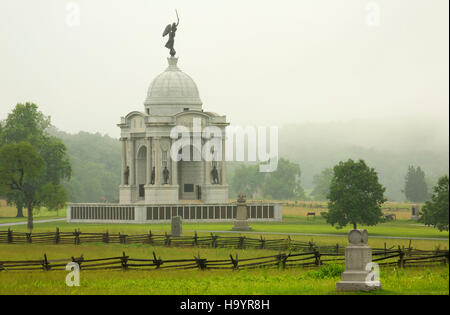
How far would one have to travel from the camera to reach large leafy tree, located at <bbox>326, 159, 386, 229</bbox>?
8162 cm

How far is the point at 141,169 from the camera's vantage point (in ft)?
386

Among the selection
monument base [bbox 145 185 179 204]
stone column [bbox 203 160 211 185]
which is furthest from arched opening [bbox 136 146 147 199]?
stone column [bbox 203 160 211 185]

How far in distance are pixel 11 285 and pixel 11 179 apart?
5279 cm

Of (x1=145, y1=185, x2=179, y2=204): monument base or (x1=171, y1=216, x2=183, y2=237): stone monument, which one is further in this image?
(x1=145, y1=185, x2=179, y2=204): monument base

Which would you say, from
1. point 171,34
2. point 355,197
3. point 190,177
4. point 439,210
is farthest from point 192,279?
point 171,34

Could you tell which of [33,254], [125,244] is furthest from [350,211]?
[33,254]

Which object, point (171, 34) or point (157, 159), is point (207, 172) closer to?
point (157, 159)

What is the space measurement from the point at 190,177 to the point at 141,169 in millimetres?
6308

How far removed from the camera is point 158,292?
1533 inches

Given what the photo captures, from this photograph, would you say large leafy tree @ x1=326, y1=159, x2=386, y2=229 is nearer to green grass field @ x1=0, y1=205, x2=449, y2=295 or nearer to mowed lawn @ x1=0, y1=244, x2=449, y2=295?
green grass field @ x1=0, y1=205, x2=449, y2=295

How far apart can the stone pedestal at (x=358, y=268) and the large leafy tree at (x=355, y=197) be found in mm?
44155

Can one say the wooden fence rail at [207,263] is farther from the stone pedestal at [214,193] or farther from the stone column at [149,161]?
the stone pedestal at [214,193]

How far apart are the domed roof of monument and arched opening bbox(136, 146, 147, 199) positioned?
627 cm

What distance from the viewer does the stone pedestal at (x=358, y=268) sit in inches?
1442
